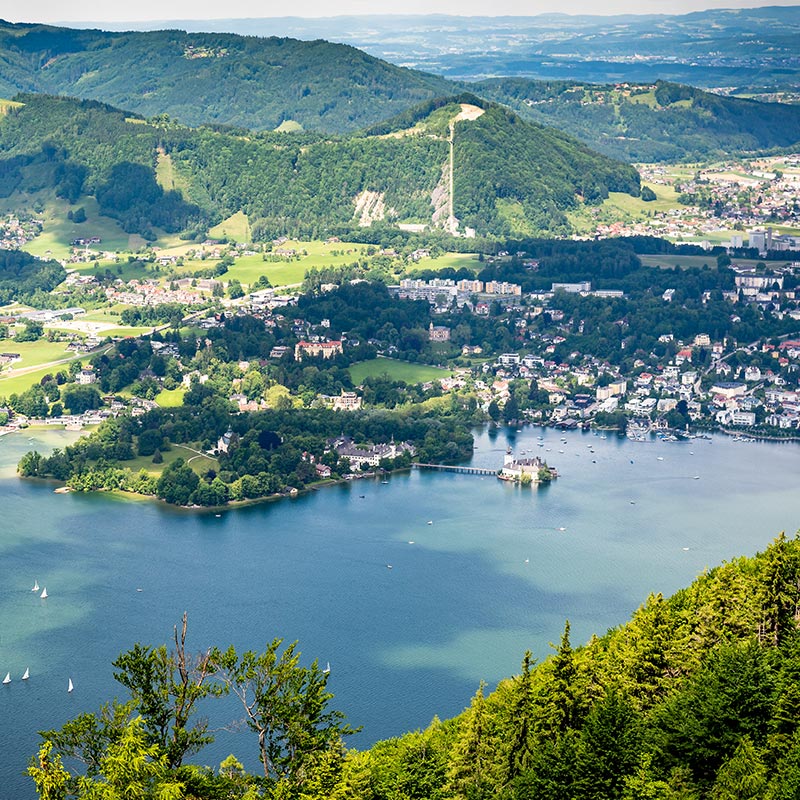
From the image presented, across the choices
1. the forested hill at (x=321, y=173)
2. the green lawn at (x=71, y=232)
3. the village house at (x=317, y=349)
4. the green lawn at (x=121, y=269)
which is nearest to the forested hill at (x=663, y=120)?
the forested hill at (x=321, y=173)

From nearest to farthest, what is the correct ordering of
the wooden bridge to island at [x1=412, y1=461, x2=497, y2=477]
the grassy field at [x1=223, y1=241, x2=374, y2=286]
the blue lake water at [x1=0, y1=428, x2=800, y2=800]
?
1. the blue lake water at [x1=0, y1=428, x2=800, y2=800]
2. the wooden bridge to island at [x1=412, y1=461, x2=497, y2=477]
3. the grassy field at [x1=223, y1=241, x2=374, y2=286]

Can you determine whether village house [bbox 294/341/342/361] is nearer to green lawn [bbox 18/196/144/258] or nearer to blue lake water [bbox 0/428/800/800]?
blue lake water [bbox 0/428/800/800]

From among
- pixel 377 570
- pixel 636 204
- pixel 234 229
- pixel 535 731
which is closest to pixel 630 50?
pixel 636 204

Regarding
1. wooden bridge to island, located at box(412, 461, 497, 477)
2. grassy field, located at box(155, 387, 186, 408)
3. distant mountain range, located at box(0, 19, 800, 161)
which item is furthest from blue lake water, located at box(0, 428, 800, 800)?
distant mountain range, located at box(0, 19, 800, 161)

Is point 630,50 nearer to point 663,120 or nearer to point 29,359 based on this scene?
point 663,120

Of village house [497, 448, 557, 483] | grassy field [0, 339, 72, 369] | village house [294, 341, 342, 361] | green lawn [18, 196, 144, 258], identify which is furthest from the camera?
green lawn [18, 196, 144, 258]

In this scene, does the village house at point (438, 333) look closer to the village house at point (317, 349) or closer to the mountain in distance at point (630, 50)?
the village house at point (317, 349)
